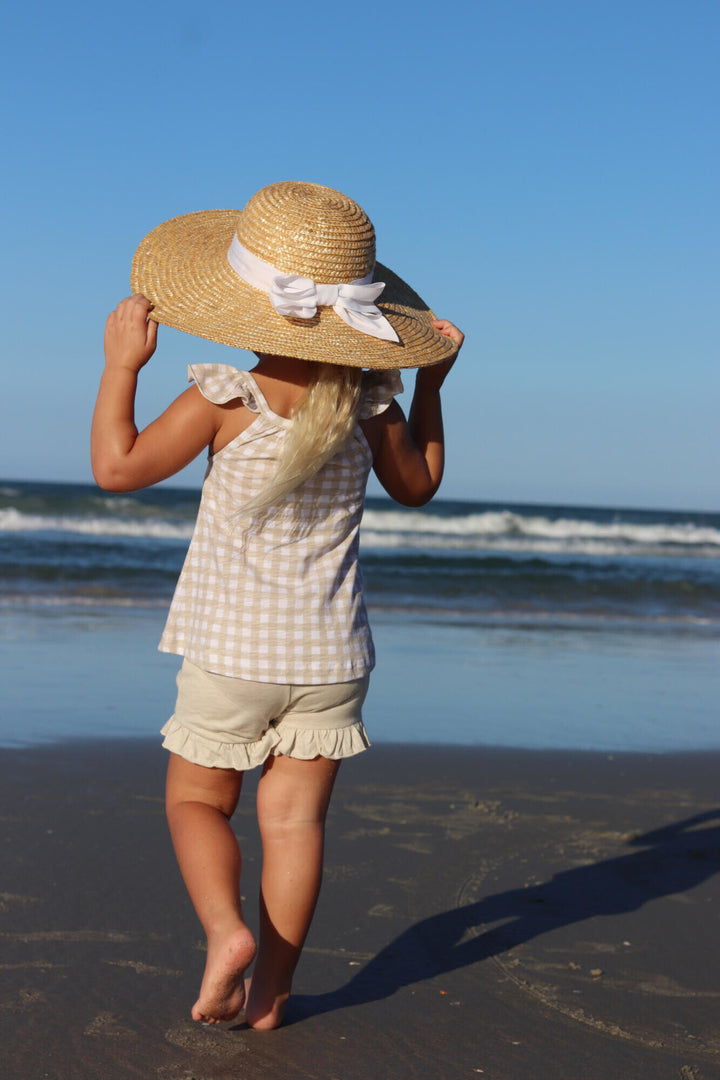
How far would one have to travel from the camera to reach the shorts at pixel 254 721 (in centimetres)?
201

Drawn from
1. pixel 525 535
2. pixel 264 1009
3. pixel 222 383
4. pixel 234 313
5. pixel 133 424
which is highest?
pixel 234 313

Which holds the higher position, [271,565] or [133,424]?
[133,424]

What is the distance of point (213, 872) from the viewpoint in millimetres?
2006

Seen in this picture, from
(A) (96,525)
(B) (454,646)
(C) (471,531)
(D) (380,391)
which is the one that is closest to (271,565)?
(D) (380,391)

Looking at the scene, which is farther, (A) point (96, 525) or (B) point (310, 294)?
(A) point (96, 525)

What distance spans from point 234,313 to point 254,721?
2.60 ft

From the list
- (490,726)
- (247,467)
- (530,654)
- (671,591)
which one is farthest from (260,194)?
(671,591)

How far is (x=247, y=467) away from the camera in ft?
6.41

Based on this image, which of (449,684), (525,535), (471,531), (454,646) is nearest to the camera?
(449,684)

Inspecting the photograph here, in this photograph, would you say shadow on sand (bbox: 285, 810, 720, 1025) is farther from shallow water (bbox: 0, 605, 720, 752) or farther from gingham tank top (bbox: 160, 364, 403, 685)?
shallow water (bbox: 0, 605, 720, 752)

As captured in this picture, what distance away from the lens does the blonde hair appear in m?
1.89

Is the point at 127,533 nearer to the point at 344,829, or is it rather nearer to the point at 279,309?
the point at 344,829

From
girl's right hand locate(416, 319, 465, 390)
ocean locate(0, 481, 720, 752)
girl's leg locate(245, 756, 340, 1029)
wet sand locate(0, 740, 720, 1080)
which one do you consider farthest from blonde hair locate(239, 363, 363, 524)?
ocean locate(0, 481, 720, 752)

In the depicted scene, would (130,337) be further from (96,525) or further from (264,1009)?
(96,525)
